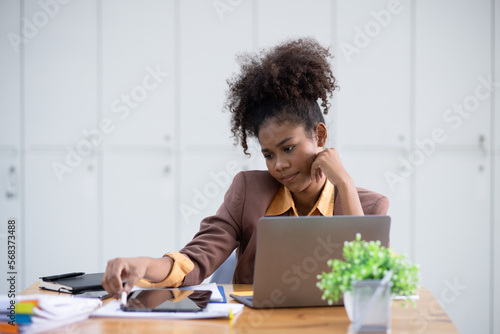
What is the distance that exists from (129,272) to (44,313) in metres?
0.24

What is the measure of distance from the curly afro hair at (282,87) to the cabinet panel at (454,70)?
62.5 inches

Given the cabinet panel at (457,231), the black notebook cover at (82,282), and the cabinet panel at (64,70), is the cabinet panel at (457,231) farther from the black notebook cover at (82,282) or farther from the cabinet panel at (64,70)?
the black notebook cover at (82,282)

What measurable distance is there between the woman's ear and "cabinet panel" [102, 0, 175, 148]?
1598 millimetres

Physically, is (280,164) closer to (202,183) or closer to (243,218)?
(243,218)

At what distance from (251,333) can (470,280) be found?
8.36ft

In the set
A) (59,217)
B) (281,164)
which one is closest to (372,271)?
(281,164)

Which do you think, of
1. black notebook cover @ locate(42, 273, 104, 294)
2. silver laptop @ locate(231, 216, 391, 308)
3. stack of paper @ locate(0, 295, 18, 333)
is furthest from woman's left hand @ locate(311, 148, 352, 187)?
stack of paper @ locate(0, 295, 18, 333)

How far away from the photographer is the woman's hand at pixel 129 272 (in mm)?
1209

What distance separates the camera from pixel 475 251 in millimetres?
3180

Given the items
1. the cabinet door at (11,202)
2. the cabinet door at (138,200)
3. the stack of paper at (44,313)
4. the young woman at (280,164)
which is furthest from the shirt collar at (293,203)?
the cabinet door at (11,202)

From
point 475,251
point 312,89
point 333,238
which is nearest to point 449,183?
point 475,251

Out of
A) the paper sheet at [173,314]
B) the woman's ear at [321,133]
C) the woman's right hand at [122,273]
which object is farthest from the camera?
the woman's ear at [321,133]

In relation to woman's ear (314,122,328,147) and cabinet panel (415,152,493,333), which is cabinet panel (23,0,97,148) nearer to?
woman's ear (314,122,328,147)

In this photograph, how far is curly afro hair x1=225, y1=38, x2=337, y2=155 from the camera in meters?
1.69
